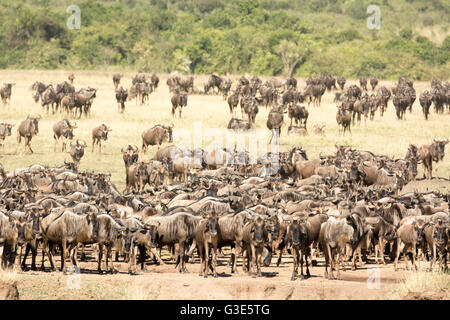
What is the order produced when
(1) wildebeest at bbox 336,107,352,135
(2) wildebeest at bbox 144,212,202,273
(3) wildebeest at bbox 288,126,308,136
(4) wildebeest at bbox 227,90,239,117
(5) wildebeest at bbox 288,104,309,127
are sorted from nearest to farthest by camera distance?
(2) wildebeest at bbox 144,212,202,273 < (1) wildebeest at bbox 336,107,352,135 < (3) wildebeest at bbox 288,126,308,136 < (5) wildebeest at bbox 288,104,309,127 < (4) wildebeest at bbox 227,90,239,117

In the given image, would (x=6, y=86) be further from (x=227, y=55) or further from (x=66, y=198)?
(x=227, y=55)

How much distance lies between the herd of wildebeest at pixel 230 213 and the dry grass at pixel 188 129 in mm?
4613

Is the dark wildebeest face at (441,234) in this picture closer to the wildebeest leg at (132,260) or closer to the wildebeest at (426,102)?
the wildebeest leg at (132,260)

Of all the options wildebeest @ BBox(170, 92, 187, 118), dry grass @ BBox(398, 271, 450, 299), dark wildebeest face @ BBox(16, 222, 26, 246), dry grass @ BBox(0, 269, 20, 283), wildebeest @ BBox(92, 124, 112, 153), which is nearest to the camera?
dry grass @ BBox(0, 269, 20, 283)

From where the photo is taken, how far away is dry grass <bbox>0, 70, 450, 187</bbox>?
36.0 m

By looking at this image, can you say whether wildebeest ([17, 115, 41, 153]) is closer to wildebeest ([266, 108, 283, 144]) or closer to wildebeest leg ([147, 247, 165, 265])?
wildebeest ([266, 108, 283, 144])

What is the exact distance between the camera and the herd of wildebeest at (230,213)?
18.9m

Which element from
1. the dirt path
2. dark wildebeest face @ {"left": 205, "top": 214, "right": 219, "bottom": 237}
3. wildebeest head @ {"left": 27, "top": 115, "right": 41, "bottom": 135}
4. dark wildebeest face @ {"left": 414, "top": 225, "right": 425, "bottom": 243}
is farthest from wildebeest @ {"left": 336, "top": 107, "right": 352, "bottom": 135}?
dark wildebeest face @ {"left": 205, "top": 214, "right": 219, "bottom": 237}

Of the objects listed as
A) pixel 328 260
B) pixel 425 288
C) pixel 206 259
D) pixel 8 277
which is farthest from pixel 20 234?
pixel 425 288

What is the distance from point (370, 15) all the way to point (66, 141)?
7756cm

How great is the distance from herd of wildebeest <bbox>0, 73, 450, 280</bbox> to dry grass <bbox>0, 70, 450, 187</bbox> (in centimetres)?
461

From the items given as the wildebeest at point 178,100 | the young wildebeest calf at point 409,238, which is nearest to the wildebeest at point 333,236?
the young wildebeest calf at point 409,238

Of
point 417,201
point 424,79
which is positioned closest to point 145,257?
point 417,201

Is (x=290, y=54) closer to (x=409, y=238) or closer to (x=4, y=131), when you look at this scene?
(x=4, y=131)
